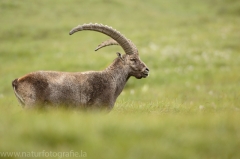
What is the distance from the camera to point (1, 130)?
5871mm

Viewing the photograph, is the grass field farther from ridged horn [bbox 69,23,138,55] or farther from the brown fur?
ridged horn [bbox 69,23,138,55]

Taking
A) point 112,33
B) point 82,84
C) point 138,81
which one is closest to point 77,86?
point 82,84

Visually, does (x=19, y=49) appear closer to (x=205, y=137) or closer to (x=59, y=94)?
(x=59, y=94)

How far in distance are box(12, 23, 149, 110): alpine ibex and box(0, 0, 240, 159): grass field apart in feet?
1.07

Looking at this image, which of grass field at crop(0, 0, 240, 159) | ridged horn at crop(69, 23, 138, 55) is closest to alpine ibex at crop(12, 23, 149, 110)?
ridged horn at crop(69, 23, 138, 55)

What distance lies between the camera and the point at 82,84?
9086 mm

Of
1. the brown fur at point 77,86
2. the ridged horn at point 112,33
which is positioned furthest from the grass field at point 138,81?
the ridged horn at point 112,33

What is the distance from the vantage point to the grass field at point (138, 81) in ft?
19.1

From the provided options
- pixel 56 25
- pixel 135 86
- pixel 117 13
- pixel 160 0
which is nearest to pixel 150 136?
pixel 135 86

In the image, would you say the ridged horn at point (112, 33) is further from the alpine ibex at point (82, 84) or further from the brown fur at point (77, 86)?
the brown fur at point (77, 86)

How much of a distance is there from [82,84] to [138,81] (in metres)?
13.4

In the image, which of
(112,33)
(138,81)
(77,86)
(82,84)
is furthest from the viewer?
(138,81)

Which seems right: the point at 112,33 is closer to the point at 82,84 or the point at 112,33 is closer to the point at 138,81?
Result: the point at 82,84

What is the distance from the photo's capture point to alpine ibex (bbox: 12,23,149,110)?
8.26 m
